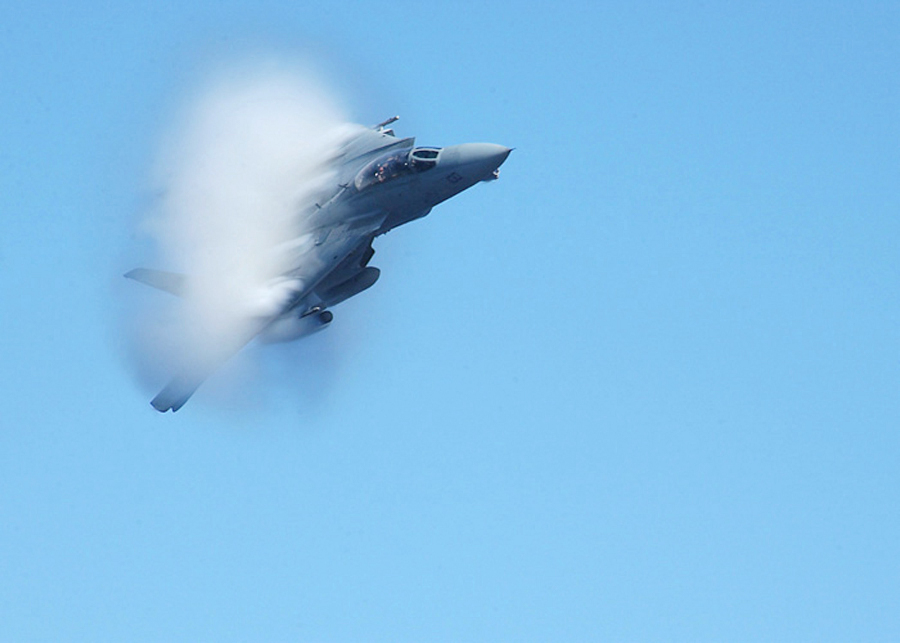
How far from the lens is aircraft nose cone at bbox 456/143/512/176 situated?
146 ft

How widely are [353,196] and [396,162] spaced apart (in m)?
1.87

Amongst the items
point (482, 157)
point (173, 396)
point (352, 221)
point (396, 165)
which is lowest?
point (173, 396)

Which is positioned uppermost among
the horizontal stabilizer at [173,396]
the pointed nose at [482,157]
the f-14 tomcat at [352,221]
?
the pointed nose at [482,157]

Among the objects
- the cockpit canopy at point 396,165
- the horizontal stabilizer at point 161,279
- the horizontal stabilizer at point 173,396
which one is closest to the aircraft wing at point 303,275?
the horizontal stabilizer at point 173,396

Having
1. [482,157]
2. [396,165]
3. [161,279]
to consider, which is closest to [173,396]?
[161,279]

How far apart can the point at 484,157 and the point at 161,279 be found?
11.7 meters

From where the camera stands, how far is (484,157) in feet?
146

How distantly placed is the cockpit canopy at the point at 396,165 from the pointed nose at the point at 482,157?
2.93ft

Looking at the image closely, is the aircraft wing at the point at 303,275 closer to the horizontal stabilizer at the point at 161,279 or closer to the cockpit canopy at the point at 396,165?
the cockpit canopy at the point at 396,165

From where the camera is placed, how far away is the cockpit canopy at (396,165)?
45.1 m

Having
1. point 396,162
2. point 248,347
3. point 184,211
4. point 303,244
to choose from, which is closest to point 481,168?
point 396,162

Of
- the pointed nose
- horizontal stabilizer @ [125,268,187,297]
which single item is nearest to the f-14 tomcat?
the pointed nose

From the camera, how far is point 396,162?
4544 cm

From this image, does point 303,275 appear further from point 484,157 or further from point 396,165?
point 484,157
